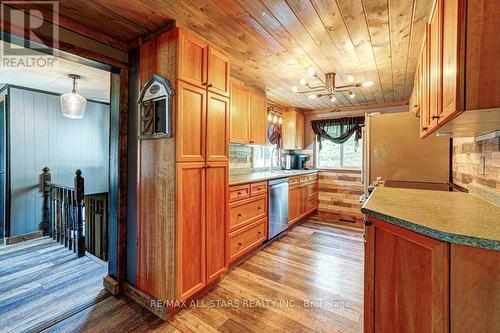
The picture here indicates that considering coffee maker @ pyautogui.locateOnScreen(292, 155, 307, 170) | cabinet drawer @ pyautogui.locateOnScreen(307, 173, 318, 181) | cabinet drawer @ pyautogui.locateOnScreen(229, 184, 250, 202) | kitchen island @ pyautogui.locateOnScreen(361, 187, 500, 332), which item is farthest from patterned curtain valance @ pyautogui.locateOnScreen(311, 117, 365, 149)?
kitchen island @ pyautogui.locateOnScreen(361, 187, 500, 332)

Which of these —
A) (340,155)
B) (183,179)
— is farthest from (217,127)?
(340,155)

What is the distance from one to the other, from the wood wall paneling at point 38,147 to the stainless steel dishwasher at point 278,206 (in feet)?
11.3

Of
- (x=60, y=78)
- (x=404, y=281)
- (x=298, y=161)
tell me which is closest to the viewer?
(x=404, y=281)

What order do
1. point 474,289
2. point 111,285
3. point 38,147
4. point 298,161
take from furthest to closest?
1. point 298,161
2. point 38,147
3. point 111,285
4. point 474,289

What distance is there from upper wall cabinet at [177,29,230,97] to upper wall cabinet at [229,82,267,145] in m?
0.81

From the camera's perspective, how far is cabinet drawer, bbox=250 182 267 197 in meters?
2.76

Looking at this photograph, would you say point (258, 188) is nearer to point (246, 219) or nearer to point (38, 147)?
point (246, 219)

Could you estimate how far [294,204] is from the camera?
3842 mm

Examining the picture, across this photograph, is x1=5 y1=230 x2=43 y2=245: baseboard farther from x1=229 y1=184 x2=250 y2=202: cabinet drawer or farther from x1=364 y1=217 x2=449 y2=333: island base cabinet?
x1=364 y1=217 x2=449 y2=333: island base cabinet

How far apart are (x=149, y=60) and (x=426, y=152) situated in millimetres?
3073

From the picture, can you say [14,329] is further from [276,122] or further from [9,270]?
[276,122]

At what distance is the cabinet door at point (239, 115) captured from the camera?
9.82 ft

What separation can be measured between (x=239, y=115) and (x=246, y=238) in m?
1.62

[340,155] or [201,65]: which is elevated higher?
[201,65]
